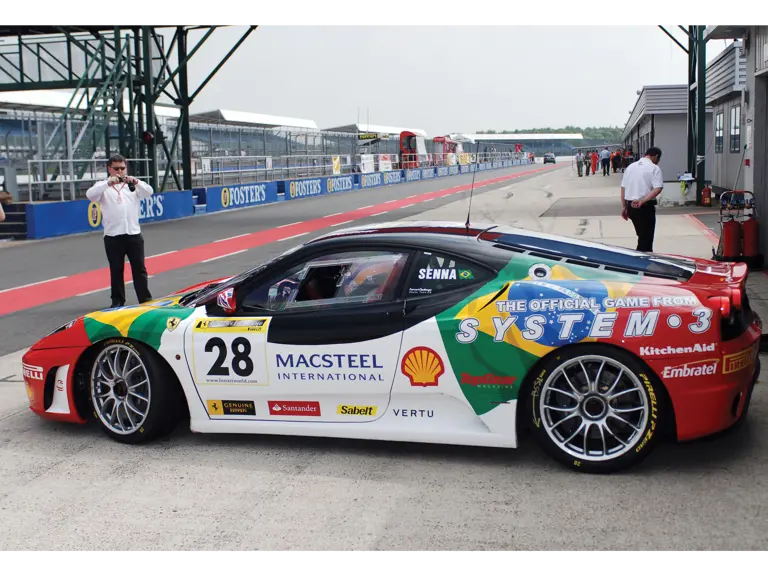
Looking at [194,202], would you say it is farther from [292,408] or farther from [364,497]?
[364,497]

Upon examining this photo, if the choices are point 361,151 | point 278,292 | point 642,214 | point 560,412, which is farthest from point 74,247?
point 361,151

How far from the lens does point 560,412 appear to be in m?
4.67

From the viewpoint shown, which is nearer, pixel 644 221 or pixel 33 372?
pixel 33 372

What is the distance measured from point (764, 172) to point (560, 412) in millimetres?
8299

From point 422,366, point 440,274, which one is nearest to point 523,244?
point 440,274

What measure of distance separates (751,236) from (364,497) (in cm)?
849

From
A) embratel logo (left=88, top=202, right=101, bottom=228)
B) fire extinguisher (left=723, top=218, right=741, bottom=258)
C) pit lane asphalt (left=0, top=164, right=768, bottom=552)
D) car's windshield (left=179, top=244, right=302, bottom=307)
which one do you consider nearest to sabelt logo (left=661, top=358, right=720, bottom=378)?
pit lane asphalt (left=0, top=164, right=768, bottom=552)

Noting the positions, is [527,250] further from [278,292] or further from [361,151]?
[361,151]

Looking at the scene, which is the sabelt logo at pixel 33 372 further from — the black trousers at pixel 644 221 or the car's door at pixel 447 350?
the black trousers at pixel 644 221

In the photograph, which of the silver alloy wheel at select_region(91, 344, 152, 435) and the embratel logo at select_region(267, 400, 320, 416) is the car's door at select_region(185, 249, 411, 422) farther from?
the silver alloy wheel at select_region(91, 344, 152, 435)

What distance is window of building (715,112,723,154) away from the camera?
3117 centimetres

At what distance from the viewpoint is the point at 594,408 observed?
181 inches

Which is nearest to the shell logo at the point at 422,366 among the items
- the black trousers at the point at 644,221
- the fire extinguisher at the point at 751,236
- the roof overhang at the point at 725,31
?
the black trousers at the point at 644,221

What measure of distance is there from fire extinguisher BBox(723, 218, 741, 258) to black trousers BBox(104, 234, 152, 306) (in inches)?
277
